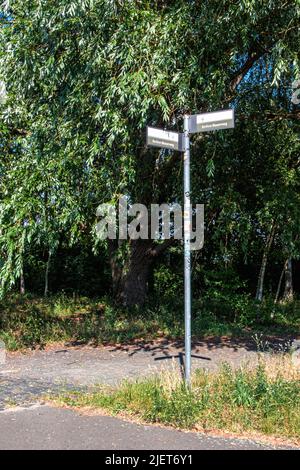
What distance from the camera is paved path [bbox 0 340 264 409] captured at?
6939 mm

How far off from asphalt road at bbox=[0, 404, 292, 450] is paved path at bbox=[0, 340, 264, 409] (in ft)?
2.92

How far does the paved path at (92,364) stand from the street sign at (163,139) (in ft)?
9.69

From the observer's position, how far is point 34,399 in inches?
247

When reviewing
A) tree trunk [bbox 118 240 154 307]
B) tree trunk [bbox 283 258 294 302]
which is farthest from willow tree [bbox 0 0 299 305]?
tree trunk [bbox 283 258 294 302]

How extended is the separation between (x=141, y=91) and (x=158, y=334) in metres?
5.20

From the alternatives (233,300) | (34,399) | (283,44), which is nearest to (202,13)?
(283,44)

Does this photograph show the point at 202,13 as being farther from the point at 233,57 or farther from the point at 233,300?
the point at 233,300

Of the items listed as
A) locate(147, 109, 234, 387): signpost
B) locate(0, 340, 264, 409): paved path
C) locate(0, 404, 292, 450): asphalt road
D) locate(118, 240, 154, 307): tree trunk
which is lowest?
locate(0, 340, 264, 409): paved path

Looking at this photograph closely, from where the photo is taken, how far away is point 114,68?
7684mm

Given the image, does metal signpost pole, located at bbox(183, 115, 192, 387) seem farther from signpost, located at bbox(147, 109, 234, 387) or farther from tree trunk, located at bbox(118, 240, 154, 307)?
tree trunk, located at bbox(118, 240, 154, 307)

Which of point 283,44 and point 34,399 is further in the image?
point 283,44

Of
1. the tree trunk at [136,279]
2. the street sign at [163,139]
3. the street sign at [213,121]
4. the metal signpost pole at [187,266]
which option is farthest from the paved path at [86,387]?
the tree trunk at [136,279]

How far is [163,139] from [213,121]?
0.61 m

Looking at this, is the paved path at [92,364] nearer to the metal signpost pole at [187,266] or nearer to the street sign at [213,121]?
the metal signpost pole at [187,266]
